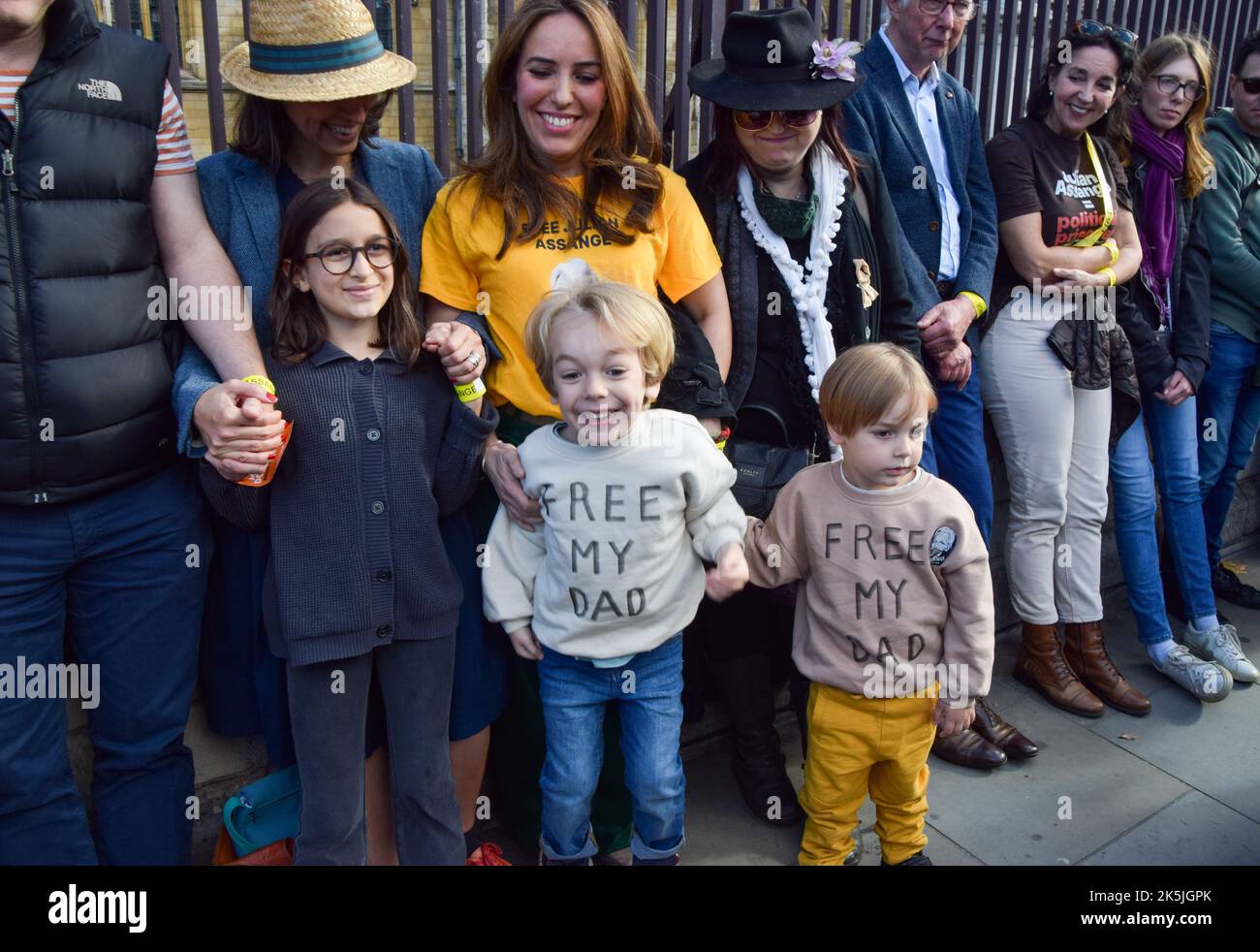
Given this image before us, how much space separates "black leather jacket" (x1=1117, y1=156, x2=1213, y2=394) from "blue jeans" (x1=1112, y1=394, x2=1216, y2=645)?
148mm

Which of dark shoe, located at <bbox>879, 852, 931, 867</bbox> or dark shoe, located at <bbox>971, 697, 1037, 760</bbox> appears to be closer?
dark shoe, located at <bbox>879, 852, 931, 867</bbox>

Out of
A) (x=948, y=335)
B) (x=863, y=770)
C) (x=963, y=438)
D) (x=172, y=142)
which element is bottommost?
(x=863, y=770)

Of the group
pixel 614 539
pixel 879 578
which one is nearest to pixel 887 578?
pixel 879 578

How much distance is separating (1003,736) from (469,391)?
7.57 feet

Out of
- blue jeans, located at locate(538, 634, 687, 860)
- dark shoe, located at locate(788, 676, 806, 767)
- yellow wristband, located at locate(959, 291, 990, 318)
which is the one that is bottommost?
dark shoe, located at locate(788, 676, 806, 767)

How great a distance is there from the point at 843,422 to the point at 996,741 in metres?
1.65

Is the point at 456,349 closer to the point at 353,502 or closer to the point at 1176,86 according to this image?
the point at 353,502

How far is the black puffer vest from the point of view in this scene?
84.6 inches

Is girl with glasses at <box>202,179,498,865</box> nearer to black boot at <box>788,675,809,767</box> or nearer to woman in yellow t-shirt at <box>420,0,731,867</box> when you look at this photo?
woman in yellow t-shirt at <box>420,0,731,867</box>

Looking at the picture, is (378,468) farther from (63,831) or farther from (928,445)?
(928,445)

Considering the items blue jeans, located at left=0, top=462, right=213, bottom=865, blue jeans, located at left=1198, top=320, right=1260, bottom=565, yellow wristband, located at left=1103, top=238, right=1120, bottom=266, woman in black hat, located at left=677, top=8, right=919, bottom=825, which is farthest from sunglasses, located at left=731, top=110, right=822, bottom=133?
blue jeans, located at left=1198, top=320, right=1260, bottom=565

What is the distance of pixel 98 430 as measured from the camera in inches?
89.7

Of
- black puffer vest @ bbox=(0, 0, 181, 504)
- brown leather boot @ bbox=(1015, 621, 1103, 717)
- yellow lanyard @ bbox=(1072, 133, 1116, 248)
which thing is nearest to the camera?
black puffer vest @ bbox=(0, 0, 181, 504)

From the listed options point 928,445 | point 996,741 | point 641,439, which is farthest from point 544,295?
point 996,741
